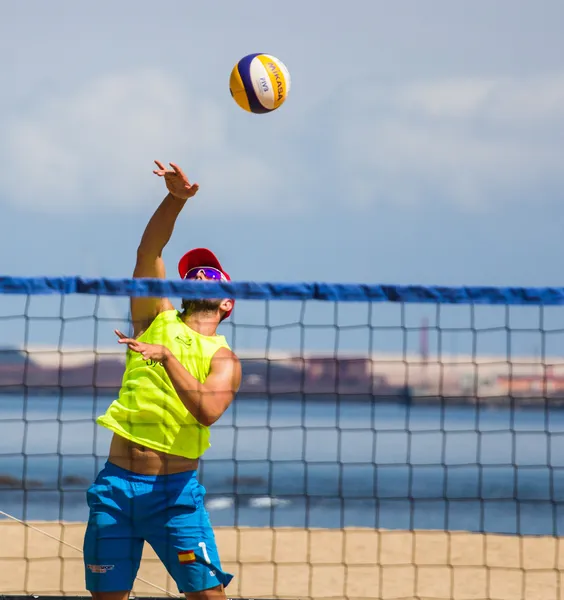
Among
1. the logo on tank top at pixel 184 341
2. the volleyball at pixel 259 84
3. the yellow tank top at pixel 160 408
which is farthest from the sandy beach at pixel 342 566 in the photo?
the volleyball at pixel 259 84

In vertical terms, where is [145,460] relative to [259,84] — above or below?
below

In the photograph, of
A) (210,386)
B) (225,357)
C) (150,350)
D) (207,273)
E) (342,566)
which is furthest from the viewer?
(342,566)

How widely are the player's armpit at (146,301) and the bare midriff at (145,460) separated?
53cm

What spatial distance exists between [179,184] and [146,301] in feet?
1.78

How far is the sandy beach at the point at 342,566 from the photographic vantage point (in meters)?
6.83

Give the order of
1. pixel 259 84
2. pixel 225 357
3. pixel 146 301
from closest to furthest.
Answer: pixel 225 357 < pixel 146 301 < pixel 259 84

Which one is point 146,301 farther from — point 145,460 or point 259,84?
point 259,84

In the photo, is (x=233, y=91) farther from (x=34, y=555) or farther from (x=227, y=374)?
(x=34, y=555)

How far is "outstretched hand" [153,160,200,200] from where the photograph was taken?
4.68 metres

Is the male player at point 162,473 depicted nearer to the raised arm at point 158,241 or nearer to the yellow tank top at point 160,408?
the yellow tank top at point 160,408

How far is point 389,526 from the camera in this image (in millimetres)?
11609

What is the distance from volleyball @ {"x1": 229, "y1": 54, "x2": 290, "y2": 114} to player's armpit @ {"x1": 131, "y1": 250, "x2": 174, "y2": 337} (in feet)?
8.16

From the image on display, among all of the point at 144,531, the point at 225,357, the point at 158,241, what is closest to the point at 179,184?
the point at 158,241

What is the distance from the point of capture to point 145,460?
169 inches
